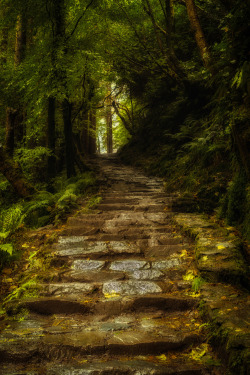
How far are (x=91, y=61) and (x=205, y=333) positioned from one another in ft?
29.3

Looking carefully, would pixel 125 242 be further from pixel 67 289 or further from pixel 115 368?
pixel 115 368

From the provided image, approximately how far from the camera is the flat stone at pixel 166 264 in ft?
13.9

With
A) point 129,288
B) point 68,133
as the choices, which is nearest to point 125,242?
point 129,288

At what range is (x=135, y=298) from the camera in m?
3.45

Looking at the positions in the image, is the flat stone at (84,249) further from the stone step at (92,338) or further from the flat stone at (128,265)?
the stone step at (92,338)

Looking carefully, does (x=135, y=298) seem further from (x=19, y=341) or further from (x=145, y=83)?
(x=145, y=83)

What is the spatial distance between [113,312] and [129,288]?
0.48 metres

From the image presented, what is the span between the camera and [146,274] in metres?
4.07

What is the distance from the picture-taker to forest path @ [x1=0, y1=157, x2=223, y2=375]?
2.57 metres

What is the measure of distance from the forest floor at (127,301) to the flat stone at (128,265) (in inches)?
0.6

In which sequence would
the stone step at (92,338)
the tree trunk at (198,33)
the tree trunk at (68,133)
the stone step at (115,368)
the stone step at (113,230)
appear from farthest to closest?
the tree trunk at (68,133) → the tree trunk at (198,33) → the stone step at (113,230) → the stone step at (92,338) → the stone step at (115,368)

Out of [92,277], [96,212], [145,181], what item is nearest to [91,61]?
[145,181]

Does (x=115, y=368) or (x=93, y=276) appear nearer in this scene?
(x=115, y=368)

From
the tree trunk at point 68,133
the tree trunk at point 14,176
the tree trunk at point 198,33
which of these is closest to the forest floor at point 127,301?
the tree trunk at point 14,176
